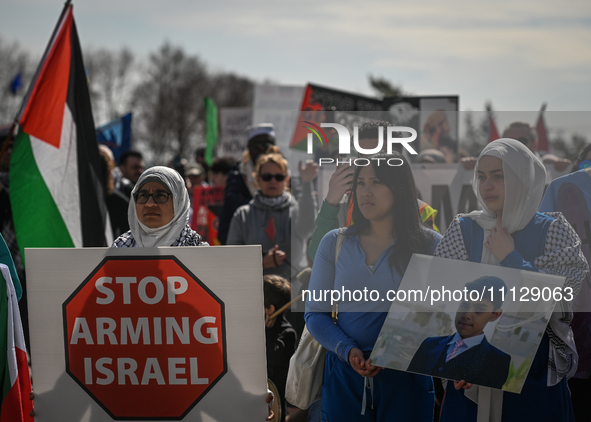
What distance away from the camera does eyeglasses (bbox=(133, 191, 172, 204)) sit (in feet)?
9.07

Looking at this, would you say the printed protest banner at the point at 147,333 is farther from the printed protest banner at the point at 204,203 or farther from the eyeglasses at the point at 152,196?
the printed protest banner at the point at 204,203

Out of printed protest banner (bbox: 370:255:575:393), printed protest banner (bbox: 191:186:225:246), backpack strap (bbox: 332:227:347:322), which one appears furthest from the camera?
printed protest banner (bbox: 191:186:225:246)

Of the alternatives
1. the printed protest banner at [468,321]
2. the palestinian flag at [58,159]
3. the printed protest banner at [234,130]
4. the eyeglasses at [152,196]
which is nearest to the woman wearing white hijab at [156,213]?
the eyeglasses at [152,196]

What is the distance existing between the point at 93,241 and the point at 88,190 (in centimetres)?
37

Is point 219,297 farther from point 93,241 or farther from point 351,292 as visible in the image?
point 93,241

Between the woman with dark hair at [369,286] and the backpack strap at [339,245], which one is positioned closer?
the woman with dark hair at [369,286]

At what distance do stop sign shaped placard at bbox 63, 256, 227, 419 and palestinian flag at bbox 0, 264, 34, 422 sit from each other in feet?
1.74

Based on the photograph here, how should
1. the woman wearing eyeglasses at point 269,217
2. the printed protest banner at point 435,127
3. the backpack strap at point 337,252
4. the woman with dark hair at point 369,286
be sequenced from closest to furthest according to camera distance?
the woman with dark hair at point 369,286 < the backpack strap at point 337,252 < the printed protest banner at point 435,127 < the woman wearing eyeglasses at point 269,217

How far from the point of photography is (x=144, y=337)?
2.41 m

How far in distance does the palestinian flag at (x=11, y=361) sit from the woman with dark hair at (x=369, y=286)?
4.38ft

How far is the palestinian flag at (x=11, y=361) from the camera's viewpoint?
271 cm

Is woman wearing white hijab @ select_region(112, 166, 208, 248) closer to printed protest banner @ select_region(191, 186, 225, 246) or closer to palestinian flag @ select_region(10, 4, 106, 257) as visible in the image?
palestinian flag @ select_region(10, 4, 106, 257)

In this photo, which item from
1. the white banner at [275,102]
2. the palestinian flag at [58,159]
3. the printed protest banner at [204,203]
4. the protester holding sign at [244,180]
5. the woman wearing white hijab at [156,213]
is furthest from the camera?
the white banner at [275,102]

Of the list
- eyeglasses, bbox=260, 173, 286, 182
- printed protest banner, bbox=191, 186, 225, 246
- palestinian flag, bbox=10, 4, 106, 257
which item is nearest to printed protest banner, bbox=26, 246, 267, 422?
palestinian flag, bbox=10, 4, 106, 257
